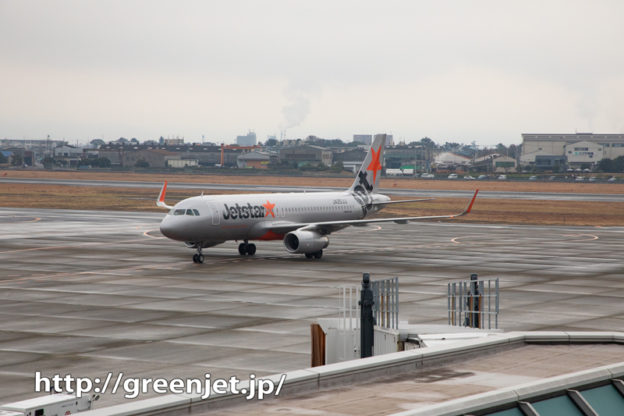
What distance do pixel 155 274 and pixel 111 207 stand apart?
2483 inches

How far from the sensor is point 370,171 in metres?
68.7

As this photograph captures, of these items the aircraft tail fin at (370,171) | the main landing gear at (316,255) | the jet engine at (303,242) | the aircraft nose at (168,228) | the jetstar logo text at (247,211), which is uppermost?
the aircraft tail fin at (370,171)

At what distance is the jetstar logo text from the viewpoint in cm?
5606

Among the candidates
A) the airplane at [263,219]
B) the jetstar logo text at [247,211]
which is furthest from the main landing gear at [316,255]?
the jetstar logo text at [247,211]

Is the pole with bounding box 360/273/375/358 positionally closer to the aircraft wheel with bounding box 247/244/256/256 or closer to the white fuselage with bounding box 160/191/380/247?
the white fuselage with bounding box 160/191/380/247

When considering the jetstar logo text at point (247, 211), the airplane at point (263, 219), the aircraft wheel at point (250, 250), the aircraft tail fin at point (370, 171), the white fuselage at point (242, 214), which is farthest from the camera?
the aircraft tail fin at point (370, 171)

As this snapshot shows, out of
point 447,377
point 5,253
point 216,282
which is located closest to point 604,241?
point 216,282

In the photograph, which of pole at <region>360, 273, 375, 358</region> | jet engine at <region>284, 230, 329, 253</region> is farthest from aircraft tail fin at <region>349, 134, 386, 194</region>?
pole at <region>360, 273, 375, 358</region>

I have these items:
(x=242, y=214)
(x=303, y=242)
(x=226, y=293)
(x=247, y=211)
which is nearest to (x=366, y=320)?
(x=226, y=293)

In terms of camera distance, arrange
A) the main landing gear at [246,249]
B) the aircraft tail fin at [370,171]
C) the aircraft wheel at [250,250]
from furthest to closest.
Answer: the aircraft tail fin at [370,171] → the aircraft wheel at [250,250] → the main landing gear at [246,249]

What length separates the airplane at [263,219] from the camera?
54812 millimetres

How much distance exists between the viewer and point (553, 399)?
15.6 metres

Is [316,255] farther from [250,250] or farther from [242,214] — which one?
[242,214]

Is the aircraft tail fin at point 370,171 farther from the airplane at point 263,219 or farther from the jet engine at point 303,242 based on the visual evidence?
the jet engine at point 303,242
